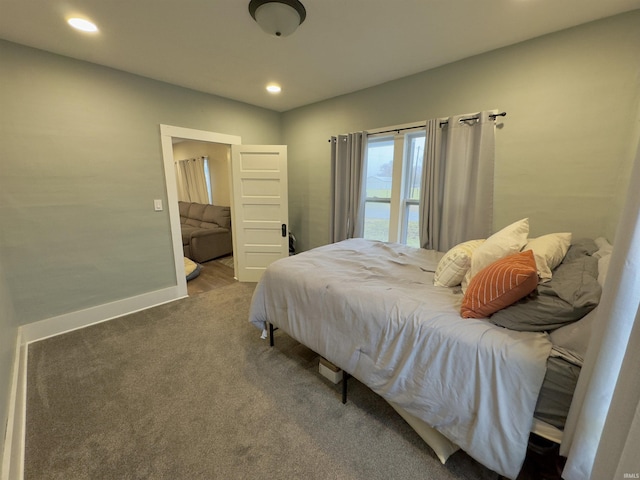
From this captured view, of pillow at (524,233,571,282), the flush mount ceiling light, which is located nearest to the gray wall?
the flush mount ceiling light

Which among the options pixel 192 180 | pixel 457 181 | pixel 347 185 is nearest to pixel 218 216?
pixel 192 180

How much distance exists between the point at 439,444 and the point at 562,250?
1330 mm

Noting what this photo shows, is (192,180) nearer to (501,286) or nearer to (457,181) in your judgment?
(457,181)

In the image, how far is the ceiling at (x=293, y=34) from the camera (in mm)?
1697

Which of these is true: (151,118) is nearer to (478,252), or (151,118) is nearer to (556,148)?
(478,252)

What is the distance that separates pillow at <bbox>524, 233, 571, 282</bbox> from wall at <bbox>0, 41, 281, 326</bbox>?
3.52m

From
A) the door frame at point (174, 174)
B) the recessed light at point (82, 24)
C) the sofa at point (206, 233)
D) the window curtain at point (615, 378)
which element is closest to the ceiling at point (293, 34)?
the recessed light at point (82, 24)

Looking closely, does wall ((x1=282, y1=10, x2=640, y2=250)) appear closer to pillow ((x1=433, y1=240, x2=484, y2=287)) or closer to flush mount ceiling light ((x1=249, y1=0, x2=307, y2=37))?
pillow ((x1=433, y1=240, x2=484, y2=287))

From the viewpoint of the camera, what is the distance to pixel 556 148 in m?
2.06

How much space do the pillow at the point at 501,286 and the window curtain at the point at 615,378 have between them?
0.30m

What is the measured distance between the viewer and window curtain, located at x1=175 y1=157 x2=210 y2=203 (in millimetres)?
6305

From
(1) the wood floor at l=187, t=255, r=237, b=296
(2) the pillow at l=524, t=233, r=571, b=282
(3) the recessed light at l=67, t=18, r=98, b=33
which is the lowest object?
(1) the wood floor at l=187, t=255, r=237, b=296

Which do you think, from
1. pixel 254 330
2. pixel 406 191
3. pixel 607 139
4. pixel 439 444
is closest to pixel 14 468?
pixel 254 330

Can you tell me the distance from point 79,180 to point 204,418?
250cm
